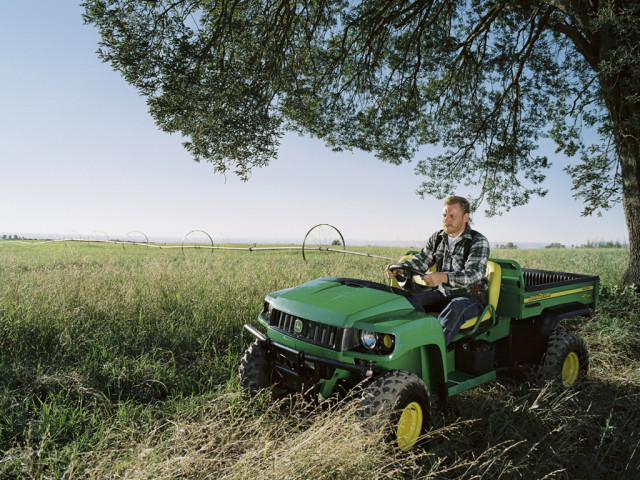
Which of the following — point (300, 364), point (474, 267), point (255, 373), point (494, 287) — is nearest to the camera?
point (300, 364)

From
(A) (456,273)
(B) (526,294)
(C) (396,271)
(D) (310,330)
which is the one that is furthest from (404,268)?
Result: (B) (526,294)

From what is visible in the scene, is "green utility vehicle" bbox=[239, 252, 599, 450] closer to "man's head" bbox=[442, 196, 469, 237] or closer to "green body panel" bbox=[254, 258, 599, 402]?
"green body panel" bbox=[254, 258, 599, 402]

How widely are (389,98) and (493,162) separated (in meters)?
2.98

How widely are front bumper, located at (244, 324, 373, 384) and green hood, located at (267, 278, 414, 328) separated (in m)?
0.25

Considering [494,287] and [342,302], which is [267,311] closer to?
[342,302]

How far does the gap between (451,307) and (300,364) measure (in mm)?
1373

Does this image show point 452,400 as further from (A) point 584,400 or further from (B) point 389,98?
(B) point 389,98

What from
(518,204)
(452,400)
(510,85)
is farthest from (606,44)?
(452,400)

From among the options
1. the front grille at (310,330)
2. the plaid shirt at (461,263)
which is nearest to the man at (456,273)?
the plaid shirt at (461,263)

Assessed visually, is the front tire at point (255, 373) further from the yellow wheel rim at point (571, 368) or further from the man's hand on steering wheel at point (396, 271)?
the yellow wheel rim at point (571, 368)

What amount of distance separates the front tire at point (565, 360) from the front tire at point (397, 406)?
5.55 feet

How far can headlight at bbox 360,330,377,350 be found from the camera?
118 inches

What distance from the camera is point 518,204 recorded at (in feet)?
36.0

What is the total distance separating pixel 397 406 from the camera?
2850mm
